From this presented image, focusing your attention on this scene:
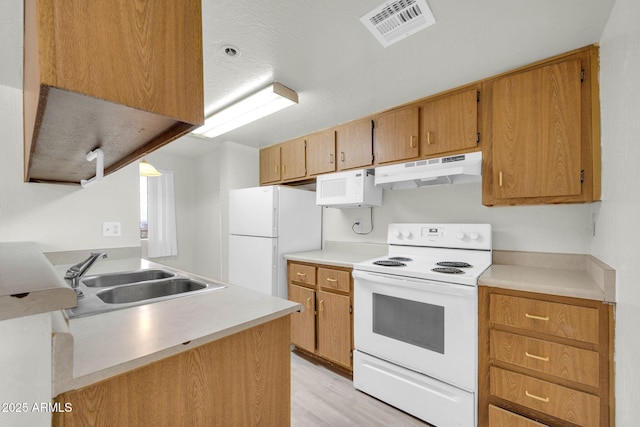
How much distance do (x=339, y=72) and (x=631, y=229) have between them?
161 centimetres

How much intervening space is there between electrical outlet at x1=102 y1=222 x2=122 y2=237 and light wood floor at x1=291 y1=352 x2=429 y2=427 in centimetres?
174

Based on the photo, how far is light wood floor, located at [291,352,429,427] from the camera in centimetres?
172

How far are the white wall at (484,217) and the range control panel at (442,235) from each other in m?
0.14

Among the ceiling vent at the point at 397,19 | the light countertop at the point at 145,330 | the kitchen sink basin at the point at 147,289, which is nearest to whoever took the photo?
the light countertop at the point at 145,330

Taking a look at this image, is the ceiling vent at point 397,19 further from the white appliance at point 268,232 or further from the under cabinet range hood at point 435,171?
the white appliance at point 268,232

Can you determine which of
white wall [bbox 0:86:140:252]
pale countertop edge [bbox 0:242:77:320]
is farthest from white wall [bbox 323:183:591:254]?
pale countertop edge [bbox 0:242:77:320]

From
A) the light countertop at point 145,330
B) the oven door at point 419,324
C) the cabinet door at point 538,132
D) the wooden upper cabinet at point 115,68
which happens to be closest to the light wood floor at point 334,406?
the oven door at point 419,324

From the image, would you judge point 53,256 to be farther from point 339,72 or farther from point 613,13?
point 613,13

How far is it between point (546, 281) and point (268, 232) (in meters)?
2.12

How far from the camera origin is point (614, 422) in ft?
3.94

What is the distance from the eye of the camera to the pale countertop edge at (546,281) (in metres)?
1.29

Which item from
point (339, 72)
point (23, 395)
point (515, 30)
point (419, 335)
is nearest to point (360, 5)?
point (339, 72)

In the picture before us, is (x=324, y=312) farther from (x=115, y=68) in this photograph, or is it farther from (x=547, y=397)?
(x=115, y=68)

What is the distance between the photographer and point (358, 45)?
1.49 m
